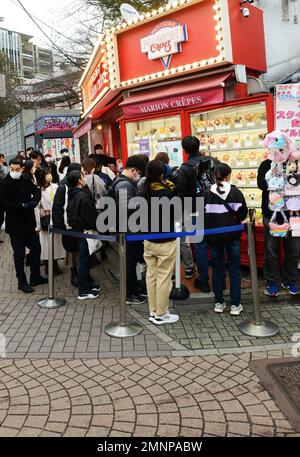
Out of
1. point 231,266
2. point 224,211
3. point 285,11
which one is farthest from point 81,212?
point 285,11

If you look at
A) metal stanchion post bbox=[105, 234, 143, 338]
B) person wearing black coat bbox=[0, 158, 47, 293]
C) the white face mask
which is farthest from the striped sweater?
the white face mask

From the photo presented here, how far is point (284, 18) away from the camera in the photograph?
308 inches

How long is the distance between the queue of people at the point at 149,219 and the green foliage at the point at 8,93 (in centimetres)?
3358

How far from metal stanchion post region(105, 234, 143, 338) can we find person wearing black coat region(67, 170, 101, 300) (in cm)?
110

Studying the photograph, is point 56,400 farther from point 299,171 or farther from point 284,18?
point 284,18

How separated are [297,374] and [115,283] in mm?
3260

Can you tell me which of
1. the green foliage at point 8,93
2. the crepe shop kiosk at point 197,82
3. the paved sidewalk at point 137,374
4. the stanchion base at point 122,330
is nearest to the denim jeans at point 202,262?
the paved sidewalk at point 137,374

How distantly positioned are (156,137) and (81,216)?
3317 mm

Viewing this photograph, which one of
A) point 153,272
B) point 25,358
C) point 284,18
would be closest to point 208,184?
point 153,272

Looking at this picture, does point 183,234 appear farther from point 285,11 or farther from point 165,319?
point 285,11

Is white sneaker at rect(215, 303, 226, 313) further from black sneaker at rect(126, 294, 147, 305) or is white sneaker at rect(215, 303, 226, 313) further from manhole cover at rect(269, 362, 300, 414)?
manhole cover at rect(269, 362, 300, 414)

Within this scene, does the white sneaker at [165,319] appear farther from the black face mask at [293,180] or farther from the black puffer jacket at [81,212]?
the black face mask at [293,180]

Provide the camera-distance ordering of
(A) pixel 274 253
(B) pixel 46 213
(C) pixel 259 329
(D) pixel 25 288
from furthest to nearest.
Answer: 1. (B) pixel 46 213
2. (D) pixel 25 288
3. (A) pixel 274 253
4. (C) pixel 259 329

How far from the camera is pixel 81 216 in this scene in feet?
17.3
